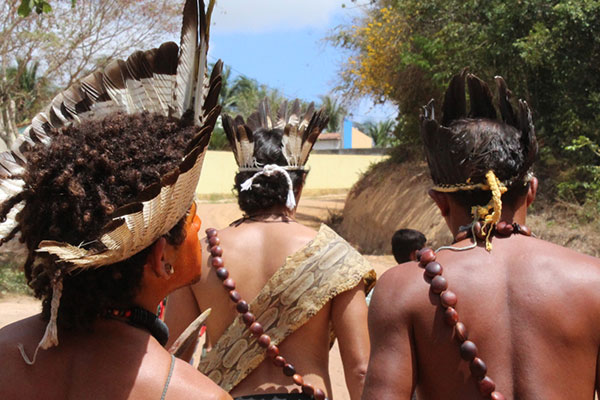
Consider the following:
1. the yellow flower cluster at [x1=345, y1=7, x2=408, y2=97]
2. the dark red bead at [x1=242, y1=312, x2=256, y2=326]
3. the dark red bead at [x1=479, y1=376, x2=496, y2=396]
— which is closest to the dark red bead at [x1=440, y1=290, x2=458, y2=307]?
the dark red bead at [x1=479, y1=376, x2=496, y2=396]

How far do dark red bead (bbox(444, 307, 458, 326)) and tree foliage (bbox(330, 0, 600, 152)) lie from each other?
10.3 m

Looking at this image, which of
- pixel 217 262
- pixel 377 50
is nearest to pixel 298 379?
pixel 217 262

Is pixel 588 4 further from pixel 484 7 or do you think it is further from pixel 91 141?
pixel 91 141

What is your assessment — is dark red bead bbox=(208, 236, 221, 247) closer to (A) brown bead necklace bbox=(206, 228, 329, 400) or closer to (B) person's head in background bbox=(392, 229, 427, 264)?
(A) brown bead necklace bbox=(206, 228, 329, 400)

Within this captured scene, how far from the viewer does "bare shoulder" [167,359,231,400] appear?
1428 mm

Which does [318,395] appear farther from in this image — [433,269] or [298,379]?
[433,269]

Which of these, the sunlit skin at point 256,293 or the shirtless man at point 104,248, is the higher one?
the shirtless man at point 104,248

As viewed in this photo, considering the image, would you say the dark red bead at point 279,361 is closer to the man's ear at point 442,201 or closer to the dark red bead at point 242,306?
the dark red bead at point 242,306

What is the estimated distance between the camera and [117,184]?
143cm

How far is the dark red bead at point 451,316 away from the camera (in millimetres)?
1853

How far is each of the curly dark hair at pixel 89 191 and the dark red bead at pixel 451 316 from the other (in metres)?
0.92

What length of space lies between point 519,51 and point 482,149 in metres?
10.5

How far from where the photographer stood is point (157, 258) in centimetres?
155

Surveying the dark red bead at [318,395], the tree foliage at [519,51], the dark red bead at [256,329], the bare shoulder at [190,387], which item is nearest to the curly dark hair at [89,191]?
the bare shoulder at [190,387]
